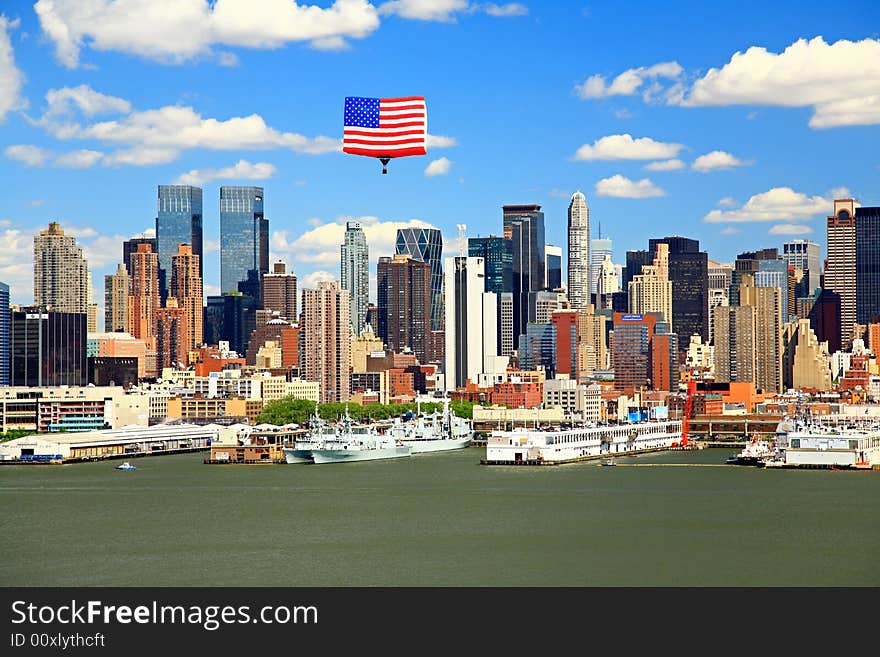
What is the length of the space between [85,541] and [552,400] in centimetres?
6701

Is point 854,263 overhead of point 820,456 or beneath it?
overhead

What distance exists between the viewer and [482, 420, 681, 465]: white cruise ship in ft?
159

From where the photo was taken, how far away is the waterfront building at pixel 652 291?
142375mm

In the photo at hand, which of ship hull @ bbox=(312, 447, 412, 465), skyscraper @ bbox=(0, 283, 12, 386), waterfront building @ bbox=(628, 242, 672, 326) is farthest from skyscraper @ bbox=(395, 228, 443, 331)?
ship hull @ bbox=(312, 447, 412, 465)

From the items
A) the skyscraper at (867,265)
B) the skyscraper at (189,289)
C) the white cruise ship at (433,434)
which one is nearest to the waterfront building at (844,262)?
the skyscraper at (867,265)

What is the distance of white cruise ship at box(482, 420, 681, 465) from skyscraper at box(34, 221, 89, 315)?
235ft

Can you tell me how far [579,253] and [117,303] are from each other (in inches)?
1965

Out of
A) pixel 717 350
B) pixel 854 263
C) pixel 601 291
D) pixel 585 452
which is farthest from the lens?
pixel 601 291
